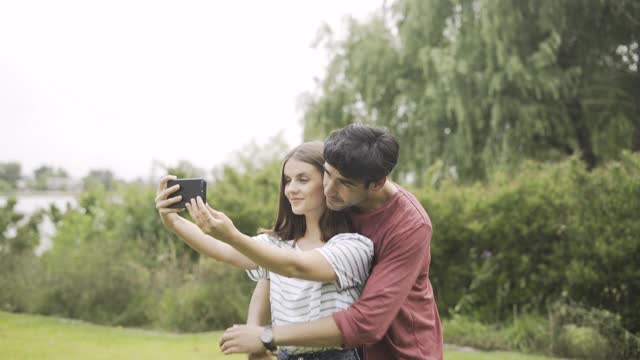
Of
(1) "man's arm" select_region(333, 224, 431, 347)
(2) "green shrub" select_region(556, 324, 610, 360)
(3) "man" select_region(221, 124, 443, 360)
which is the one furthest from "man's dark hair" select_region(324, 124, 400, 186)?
(2) "green shrub" select_region(556, 324, 610, 360)

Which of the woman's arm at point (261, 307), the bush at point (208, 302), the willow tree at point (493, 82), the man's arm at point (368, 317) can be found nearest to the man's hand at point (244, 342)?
the man's arm at point (368, 317)

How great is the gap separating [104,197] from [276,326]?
9.41 meters

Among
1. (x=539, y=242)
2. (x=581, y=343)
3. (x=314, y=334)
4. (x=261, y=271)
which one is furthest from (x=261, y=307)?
(x=539, y=242)

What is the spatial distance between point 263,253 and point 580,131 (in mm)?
14278

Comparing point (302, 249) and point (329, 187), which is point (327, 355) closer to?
point (302, 249)

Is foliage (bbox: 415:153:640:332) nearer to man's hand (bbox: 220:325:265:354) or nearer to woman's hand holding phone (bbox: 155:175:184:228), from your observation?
man's hand (bbox: 220:325:265:354)

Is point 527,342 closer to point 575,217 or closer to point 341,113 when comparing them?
point 575,217

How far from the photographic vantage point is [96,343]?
760 centimetres

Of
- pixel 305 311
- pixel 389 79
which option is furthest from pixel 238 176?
pixel 305 311

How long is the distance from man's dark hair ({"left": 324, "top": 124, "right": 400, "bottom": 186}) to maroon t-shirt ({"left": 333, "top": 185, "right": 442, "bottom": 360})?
6.3 inches

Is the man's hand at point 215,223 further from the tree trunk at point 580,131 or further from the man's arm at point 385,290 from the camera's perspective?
the tree trunk at point 580,131

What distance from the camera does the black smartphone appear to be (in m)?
2.22

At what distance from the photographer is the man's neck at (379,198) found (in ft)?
8.09

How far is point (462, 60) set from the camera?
14.0 meters
